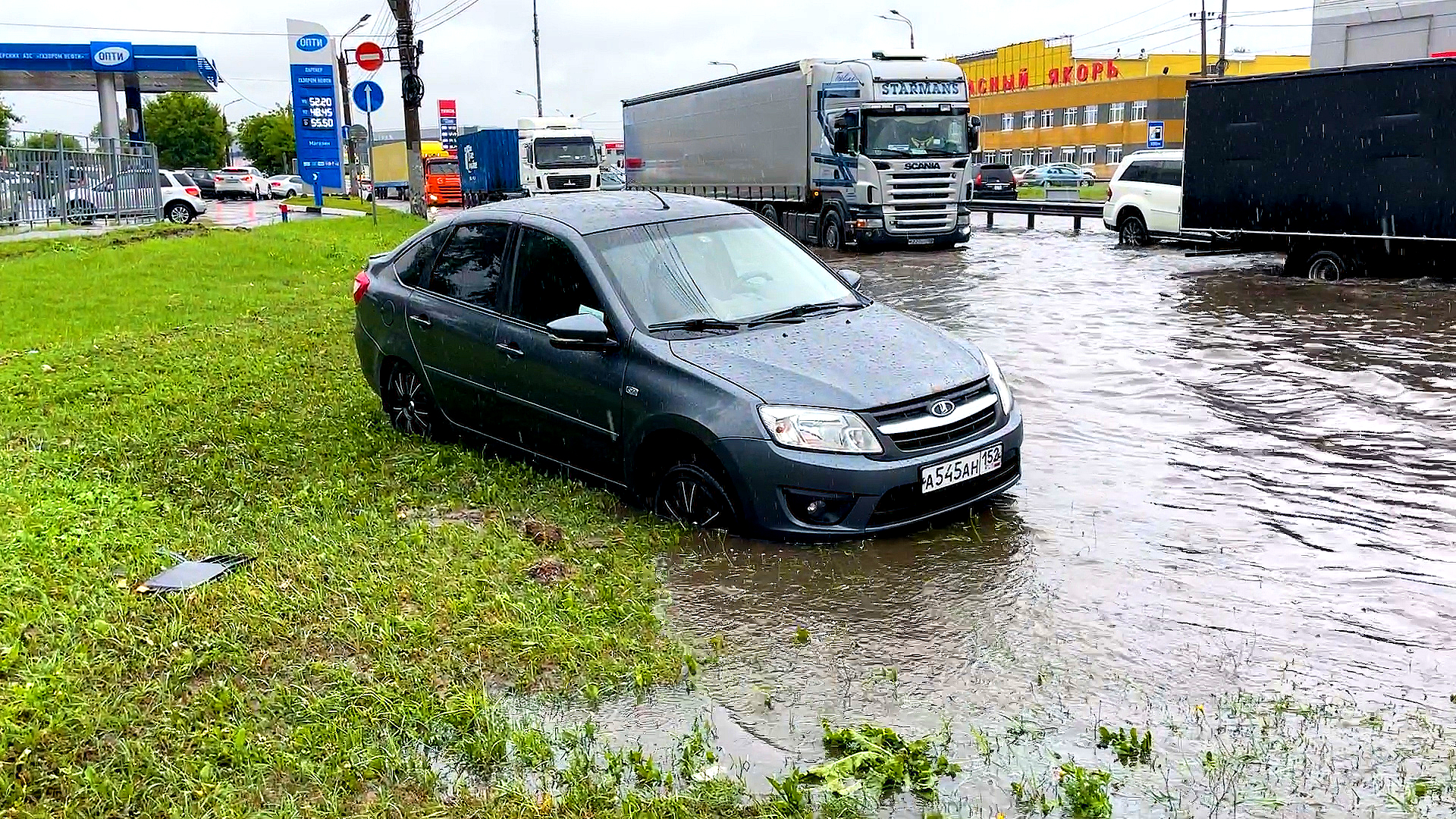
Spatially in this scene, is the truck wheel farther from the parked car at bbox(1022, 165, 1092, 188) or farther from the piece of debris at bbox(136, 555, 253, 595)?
the parked car at bbox(1022, 165, 1092, 188)

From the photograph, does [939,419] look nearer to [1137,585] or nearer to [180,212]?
[1137,585]

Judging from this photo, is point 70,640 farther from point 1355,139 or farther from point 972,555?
point 1355,139

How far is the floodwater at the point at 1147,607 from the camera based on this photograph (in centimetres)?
402

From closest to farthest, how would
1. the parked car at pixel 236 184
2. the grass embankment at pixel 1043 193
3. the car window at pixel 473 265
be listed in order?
the car window at pixel 473 265 → the grass embankment at pixel 1043 193 → the parked car at pixel 236 184

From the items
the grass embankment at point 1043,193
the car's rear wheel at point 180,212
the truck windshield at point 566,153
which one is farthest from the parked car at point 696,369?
the grass embankment at point 1043,193

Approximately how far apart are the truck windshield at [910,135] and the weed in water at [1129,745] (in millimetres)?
20640

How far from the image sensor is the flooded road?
436 centimetres

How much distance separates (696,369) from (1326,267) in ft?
49.3

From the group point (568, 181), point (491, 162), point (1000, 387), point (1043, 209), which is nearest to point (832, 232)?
point (1043, 209)

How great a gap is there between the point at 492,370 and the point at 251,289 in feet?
33.6

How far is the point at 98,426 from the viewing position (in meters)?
8.24

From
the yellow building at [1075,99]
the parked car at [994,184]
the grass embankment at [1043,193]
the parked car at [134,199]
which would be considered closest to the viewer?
the parked car at [134,199]

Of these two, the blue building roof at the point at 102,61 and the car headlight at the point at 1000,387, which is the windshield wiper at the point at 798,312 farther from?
the blue building roof at the point at 102,61

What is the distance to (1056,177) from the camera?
54.6 meters
